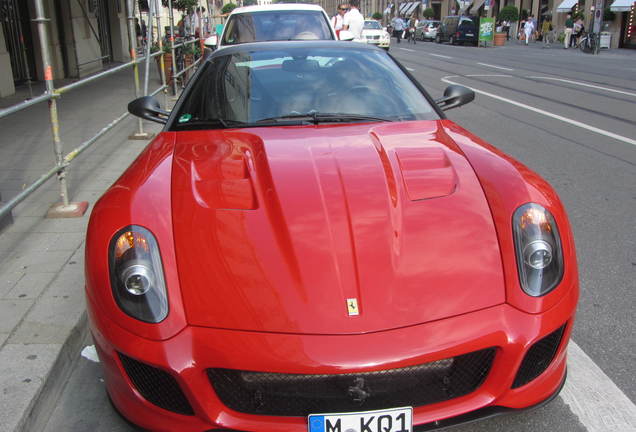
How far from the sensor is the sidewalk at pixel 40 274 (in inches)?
99.5

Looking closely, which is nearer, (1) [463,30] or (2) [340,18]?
A: (2) [340,18]

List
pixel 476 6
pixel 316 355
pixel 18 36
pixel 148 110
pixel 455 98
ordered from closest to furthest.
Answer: pixel 316 355, pixel 148 110, pixel 455 98, pixel 18 36, pixel 476 6

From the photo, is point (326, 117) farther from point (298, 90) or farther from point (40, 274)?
point (40, 274)

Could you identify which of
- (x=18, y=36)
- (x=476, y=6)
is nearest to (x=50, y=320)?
(x=18, y=36)

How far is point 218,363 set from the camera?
6.23 ft

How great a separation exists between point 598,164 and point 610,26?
33.9 m

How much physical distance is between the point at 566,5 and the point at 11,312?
4487cm

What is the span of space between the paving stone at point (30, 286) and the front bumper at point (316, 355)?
150 cm

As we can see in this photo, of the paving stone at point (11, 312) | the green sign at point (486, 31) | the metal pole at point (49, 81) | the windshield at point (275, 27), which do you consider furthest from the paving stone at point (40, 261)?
the green sign at point (486, 31)

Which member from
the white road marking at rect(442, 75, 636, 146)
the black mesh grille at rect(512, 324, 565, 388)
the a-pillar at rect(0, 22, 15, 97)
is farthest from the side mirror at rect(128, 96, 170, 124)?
the a-pillar at rect(0, 22, 15, 97)

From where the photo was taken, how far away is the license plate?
1.88m

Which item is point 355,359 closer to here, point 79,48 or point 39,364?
point 39,364

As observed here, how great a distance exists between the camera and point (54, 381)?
104 inches

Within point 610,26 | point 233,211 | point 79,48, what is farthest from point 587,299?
point 610,26
